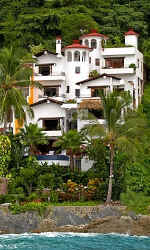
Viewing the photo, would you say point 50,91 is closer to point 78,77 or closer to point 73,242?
point 78,77

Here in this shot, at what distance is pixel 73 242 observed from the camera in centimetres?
4862

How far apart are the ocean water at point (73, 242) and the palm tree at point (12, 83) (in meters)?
13.7

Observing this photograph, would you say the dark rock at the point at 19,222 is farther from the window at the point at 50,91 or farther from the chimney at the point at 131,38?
the chimney at the point at 131,38

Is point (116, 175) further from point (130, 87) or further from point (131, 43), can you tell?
point (131, 43)

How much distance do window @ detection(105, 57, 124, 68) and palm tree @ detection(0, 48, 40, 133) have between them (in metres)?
17.1

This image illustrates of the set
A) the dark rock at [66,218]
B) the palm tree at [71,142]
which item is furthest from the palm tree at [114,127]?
the palm tree at [71,142]

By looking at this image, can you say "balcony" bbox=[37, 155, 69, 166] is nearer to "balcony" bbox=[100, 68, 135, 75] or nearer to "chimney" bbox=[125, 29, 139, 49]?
"balcony" bbox=[100, 68, 135, 75]

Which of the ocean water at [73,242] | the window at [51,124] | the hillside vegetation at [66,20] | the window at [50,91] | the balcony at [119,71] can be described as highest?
the hillside vegetation at [66,20]

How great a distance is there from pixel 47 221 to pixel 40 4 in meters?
48.6

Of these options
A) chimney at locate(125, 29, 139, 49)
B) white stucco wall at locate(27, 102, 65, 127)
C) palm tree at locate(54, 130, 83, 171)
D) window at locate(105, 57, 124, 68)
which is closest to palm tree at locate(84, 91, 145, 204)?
palm tree at locate(54, 130, 83, 171)

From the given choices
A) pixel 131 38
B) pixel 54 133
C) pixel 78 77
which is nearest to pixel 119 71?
pixel 78 77

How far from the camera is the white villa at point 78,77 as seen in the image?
229ft

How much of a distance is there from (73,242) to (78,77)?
29.6m

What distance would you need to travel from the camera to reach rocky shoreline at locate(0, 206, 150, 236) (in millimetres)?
53094
